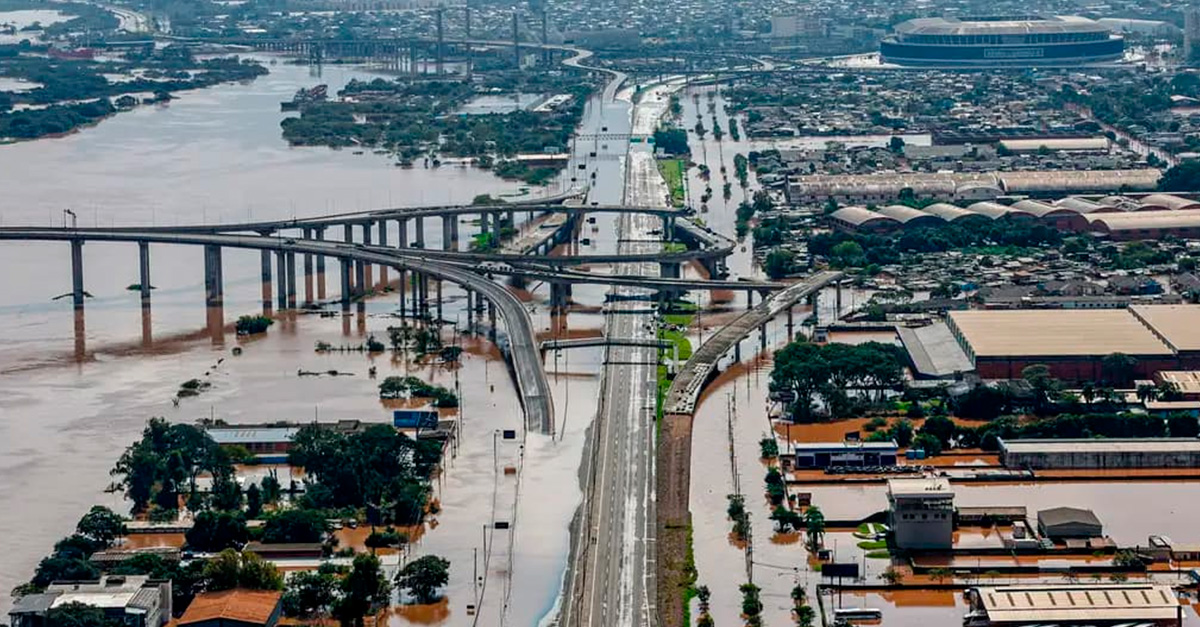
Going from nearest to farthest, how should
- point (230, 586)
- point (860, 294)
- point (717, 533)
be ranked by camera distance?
point (230, 586), point (717, 533), point (860, 294)

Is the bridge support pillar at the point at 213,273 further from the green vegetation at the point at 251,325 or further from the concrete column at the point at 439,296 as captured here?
the concrete column at the point at 439,296

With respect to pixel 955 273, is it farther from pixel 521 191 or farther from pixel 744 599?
pixel 744 599

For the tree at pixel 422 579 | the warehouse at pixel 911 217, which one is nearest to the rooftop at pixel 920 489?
the tree at pixel 422 579

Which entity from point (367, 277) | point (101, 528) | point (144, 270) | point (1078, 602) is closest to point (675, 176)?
point (367, 277)

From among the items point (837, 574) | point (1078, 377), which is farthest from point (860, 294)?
point (837, 574)

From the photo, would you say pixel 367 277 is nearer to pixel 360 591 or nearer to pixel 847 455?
pixel 847 455

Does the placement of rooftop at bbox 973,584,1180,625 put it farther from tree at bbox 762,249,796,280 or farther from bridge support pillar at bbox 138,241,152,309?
bridge support pillar at bbox 138,241,152,309
